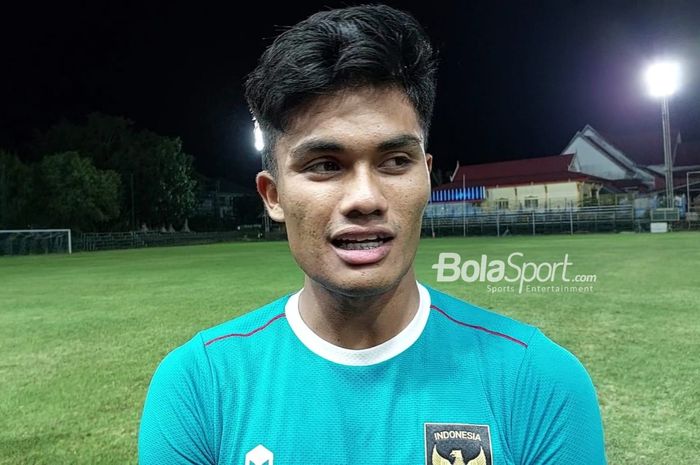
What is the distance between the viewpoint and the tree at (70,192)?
1775 inches

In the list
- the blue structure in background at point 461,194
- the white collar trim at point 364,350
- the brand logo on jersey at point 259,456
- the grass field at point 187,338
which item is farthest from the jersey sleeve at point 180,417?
the blue structure in background at point 461,194

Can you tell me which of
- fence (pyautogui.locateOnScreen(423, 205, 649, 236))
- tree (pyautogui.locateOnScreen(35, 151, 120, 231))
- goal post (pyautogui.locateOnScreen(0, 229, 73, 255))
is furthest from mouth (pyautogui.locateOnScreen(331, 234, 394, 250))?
tree (pyautogui.locateOnScreen(35, 151, 120, 231))

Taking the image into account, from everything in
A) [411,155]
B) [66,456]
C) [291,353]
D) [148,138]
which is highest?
[148,138]

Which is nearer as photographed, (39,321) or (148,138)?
(39,321)

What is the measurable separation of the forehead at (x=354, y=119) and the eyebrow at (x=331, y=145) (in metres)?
0.01

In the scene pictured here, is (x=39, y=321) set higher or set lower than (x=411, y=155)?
lower

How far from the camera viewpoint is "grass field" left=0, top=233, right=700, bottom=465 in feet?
14.5

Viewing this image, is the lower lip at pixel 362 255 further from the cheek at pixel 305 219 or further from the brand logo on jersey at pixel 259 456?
the brand logo on jersey at pixel 259 456

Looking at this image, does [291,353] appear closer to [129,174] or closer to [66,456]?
[66,456]

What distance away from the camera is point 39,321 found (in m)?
10.4

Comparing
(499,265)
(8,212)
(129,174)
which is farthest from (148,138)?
(499,265)

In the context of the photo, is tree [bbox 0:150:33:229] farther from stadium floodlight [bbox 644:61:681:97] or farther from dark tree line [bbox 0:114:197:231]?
stadium floodlight [bbox 644:61:681:97]

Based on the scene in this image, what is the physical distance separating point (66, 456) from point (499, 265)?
14.8 meters

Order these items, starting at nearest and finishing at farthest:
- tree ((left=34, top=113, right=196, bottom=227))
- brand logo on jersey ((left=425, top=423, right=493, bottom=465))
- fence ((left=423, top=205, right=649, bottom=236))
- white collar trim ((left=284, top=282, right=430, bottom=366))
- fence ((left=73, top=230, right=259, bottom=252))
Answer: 1. brand logo on jersey ((left=425, top=423, right=493, bottom=465))
2. white collar trim ((left=284, top=282, right=430, bottom=366))
3. fence ((left=423, top=205, right=649, bottom=236))
4. fence ((left=73, top=230, right=259, bottom=252))
5. tree ((left=34, top=113, right=196, bottom=227))
